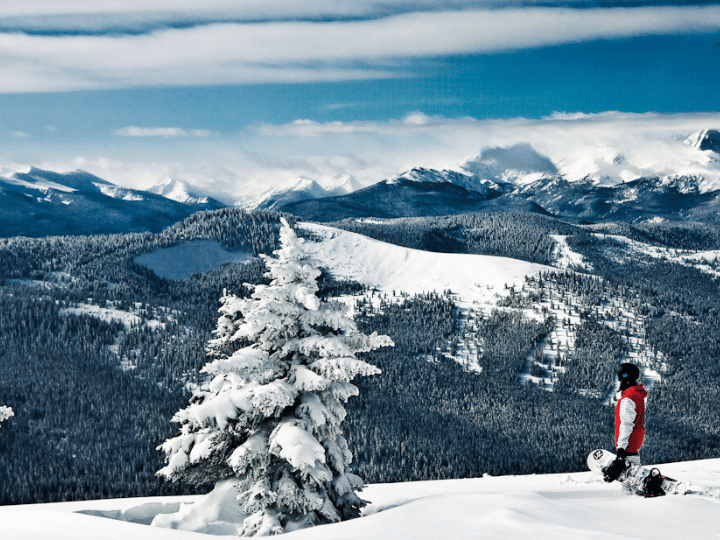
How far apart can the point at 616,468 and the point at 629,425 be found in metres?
1.26

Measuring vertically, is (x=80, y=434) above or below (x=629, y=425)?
below

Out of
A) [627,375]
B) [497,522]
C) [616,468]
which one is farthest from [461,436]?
[497,522]

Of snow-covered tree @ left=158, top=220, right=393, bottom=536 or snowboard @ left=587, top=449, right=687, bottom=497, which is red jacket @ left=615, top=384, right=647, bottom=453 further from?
snow-covered tree @ left=158, top=220, right=393, bottom=536

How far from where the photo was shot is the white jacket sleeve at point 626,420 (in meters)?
17.1

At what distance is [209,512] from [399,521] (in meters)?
9.88

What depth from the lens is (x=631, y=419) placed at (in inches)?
674

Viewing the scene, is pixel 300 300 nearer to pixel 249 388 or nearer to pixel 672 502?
pixel 249 388

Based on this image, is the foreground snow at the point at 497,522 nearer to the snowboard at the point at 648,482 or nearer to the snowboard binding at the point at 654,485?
the snowboard at the point at 648,482

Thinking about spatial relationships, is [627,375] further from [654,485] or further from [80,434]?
[80,434]

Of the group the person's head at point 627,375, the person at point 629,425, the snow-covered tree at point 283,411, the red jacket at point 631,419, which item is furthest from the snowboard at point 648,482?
the snow-covered tree at point 283,411

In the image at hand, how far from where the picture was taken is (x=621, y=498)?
1684cm

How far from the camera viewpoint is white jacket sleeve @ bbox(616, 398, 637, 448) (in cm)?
1712

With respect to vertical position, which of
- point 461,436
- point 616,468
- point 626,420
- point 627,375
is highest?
point 627,375

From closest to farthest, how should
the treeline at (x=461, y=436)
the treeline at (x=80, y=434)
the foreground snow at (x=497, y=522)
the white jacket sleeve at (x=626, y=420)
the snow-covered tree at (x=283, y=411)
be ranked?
the foreground snow at (x=497, y=522) < the white jacket sleeve at (x=626, y=420) < the snow-covered tree at (x=283, y=411) < the treeline at (x=80, y=434) < the treeline at (x=461, y=436)
